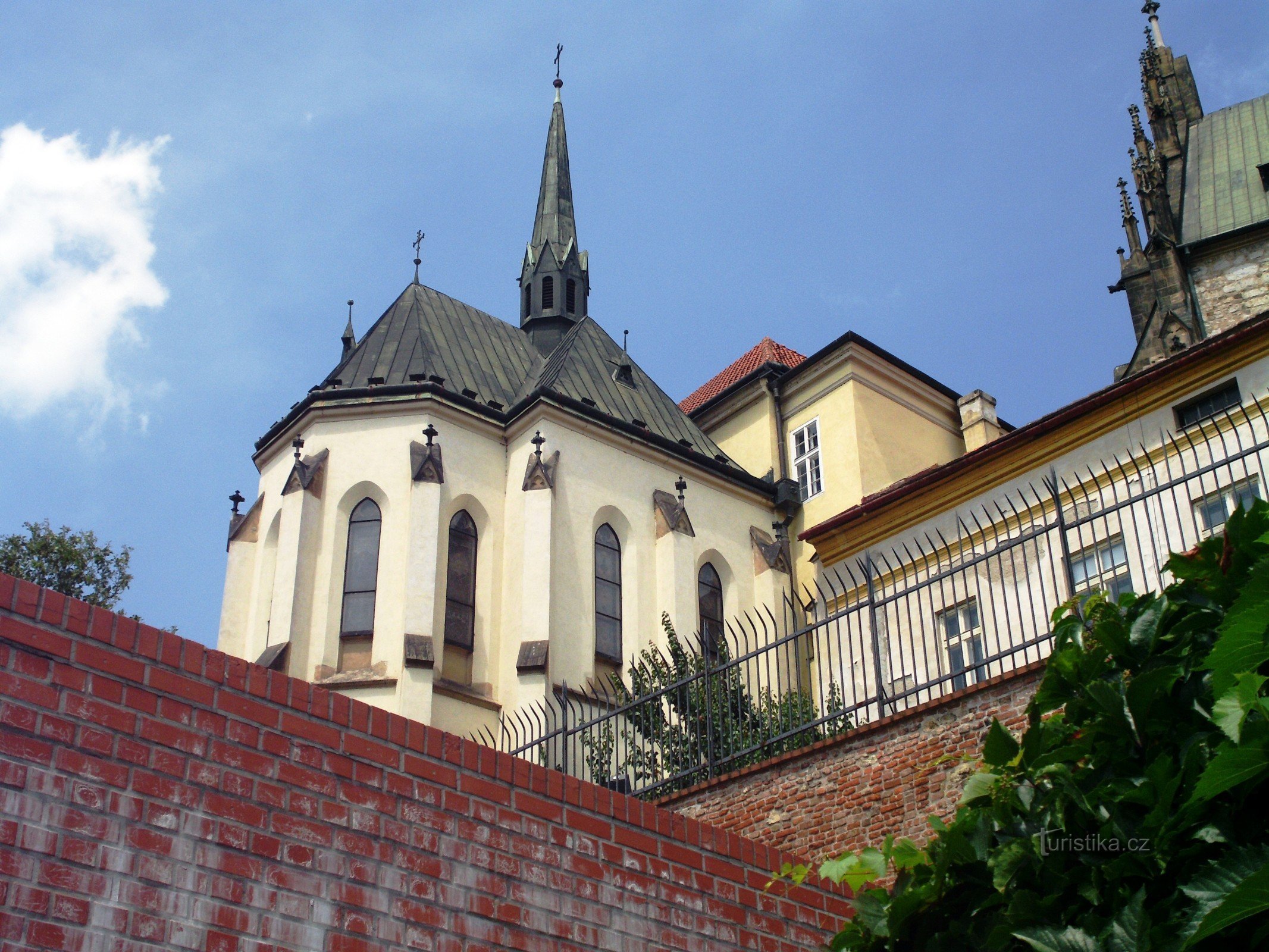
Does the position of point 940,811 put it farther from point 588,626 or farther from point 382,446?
point 382,446

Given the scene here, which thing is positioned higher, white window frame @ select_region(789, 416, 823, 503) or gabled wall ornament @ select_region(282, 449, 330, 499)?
white window frame @ select_region(789, 416, 823, 503)

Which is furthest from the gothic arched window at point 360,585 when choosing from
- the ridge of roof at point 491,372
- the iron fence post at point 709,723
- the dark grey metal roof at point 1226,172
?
the dark grey metal roof at point 1226,172

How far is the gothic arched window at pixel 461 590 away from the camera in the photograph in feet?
80.3

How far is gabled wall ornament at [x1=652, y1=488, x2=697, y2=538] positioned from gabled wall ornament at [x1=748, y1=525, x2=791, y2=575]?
1532 millimetres

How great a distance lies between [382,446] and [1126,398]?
1299 centimetres

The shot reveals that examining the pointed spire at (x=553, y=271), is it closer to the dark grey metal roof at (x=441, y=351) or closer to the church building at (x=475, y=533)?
the dark grey metal roof at (x=441, y=351)

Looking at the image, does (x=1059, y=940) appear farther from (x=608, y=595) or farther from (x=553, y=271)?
(x=553, y=271)

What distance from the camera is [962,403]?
102 feet

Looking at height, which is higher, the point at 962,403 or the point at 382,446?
the point at 962,403

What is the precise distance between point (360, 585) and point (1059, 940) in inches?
832

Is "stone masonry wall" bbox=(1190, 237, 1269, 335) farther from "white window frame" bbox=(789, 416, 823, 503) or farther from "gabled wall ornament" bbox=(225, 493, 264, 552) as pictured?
"gabled wall ornament" bbox=(225, 493, 264, 552)

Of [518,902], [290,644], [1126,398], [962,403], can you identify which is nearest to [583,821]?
[518,902]

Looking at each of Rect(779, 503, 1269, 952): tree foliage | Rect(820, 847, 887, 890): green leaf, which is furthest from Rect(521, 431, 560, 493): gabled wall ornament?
Rect(779, 503, 1269, 952): tree foliage

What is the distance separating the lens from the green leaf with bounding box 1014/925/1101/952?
4.47m
